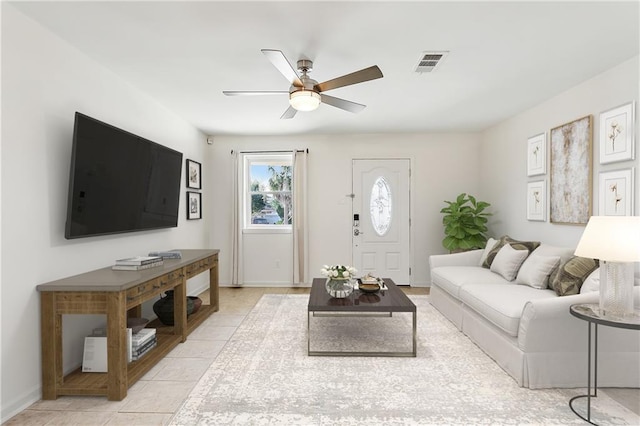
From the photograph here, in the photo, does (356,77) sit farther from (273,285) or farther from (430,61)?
(273,285)

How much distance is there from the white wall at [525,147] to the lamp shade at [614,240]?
3.15 ft

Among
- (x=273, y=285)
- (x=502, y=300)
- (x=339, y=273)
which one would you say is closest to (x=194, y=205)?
(x=273, y=285)

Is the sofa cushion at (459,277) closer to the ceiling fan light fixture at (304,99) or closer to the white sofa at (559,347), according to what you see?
the white sofa at (559,347)

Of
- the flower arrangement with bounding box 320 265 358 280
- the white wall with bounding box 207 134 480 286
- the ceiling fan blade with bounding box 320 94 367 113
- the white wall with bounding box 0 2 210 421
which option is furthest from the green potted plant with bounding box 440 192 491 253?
the white wall with bounding box 0 2 210 421

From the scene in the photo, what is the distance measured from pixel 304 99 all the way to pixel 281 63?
44cm

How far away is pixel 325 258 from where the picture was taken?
5.66 metres

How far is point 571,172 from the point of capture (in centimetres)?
350

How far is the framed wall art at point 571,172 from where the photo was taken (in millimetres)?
3273

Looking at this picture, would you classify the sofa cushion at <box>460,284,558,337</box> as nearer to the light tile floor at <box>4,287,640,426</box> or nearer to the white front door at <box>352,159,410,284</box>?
the light tile floor at <box>4,287,640,426</box>

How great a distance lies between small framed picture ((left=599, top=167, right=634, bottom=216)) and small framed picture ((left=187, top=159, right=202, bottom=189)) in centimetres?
472

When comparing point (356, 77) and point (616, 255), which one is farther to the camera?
point (356, 77)

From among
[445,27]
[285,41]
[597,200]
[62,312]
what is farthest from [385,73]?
[62,312]

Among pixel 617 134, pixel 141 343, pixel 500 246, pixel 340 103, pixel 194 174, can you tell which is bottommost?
pixel 141 343

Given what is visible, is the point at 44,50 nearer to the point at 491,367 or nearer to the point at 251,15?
the point at 251,15
